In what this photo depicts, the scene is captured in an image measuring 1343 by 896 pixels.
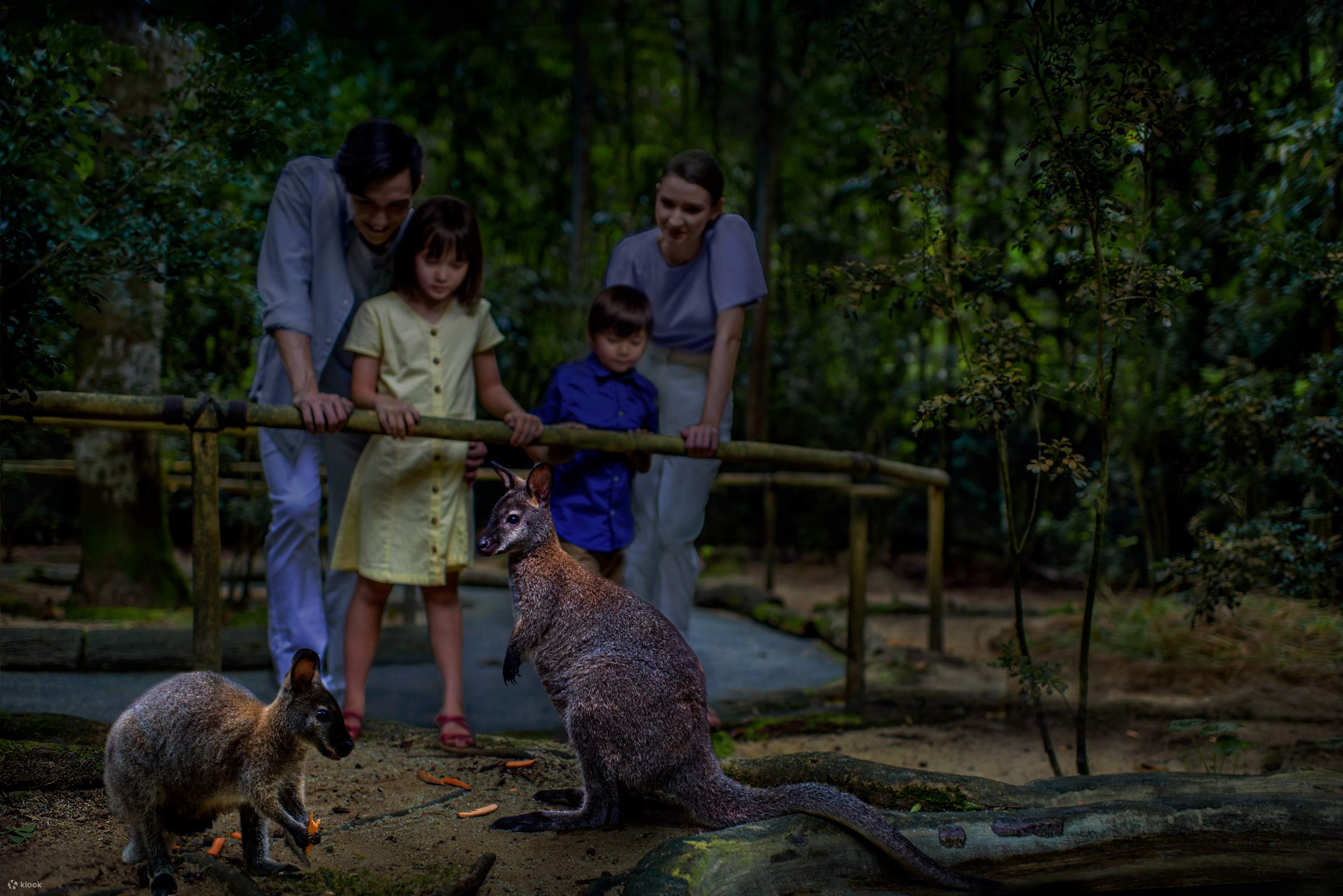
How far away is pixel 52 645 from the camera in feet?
14.8

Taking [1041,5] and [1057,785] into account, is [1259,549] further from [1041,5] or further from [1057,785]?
[1041,5]

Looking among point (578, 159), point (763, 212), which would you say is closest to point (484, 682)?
point (763, 212)

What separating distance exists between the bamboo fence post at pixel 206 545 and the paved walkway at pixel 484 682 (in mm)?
955

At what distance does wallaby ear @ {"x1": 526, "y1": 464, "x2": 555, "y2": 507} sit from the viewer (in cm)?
239

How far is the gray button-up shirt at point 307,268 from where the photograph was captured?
3.18 meters

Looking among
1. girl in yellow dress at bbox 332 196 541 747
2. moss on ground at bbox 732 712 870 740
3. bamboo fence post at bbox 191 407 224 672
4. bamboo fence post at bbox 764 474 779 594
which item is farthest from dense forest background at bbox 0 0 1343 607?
bamboo fence post at bbox 764 474 779 594

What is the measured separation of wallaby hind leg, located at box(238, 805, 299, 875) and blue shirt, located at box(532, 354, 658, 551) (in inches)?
54.8

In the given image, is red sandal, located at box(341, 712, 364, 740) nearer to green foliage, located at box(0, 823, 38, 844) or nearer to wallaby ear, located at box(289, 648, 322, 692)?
green foliage, located at box(0, 823, 38, 844)

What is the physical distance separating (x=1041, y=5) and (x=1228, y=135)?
3.90 metres

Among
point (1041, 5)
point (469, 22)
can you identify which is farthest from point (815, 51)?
point (1041, 5)

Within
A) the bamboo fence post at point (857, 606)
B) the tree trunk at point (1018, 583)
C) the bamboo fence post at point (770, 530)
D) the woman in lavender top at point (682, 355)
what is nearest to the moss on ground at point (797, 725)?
the bamboo fence post at point (857, 606)

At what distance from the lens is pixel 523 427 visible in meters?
3.06

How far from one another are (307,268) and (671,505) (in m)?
1.57

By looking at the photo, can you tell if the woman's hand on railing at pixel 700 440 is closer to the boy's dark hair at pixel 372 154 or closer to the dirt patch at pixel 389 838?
the dirt patch at pixel 389 838
